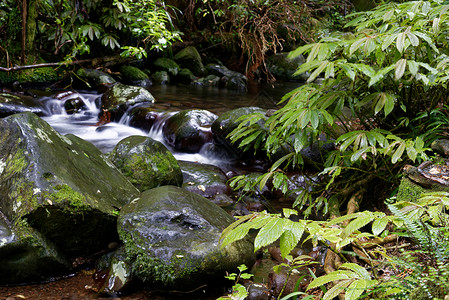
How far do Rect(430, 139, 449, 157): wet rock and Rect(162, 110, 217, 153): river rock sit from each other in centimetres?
342

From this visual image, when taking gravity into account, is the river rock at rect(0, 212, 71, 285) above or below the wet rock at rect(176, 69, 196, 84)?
below

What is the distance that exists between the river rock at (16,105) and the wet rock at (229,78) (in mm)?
5395

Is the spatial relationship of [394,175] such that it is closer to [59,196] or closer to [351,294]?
[351,294]

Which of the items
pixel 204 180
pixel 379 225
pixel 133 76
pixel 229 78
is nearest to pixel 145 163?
pixel 204 180

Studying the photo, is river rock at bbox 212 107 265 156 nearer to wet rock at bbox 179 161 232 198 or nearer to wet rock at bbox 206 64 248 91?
wet rock at bbox 179 161 232 198

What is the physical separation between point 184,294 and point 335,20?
40.2ft

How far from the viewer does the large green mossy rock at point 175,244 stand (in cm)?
228

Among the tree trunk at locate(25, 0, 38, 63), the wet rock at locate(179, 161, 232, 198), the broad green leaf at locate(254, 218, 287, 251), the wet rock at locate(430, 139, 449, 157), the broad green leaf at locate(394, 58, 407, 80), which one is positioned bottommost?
the wet rock at locate(179, 161, 232, 198)

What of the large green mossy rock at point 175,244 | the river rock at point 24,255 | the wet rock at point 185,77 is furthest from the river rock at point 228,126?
the wet rock at point 185,77

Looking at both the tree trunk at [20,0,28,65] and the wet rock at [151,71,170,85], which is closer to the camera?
the tree trunk at [20,0,28,65]

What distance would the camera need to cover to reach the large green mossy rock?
2283 mm

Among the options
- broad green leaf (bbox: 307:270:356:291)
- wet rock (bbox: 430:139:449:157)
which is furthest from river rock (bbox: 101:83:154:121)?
broad green leaf (bbox: 307:270:356:291)

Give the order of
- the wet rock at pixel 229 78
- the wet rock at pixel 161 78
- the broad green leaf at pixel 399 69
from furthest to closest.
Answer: the wet rock at pixel 229 78, the wet rock at pixel 161 78, the broad green leaf at pixel 399 69

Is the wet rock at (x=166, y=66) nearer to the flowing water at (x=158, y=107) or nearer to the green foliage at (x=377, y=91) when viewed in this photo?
the flowing water at (x=158, y=107)
